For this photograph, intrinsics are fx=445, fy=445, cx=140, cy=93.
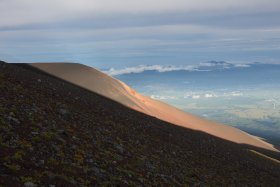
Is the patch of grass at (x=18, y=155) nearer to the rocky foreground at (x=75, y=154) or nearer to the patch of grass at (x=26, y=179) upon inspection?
the rocky foreground at (x=75, y=154)

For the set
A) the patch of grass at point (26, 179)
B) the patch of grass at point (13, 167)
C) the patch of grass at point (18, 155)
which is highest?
the patch of grass at point (18, 155)

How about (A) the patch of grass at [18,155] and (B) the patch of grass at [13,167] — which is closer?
(B) the patch of grass at [13,167]

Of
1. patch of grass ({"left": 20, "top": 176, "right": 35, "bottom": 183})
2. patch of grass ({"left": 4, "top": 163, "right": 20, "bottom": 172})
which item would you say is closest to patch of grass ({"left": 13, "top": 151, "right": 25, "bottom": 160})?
patch of grass ({"left": 4, "top": 163, "right": 20, "bottom": 172})

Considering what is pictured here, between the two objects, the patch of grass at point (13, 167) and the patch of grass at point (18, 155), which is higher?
the patch of grass at point (18, 155)

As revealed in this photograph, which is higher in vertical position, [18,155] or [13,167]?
[18,155]

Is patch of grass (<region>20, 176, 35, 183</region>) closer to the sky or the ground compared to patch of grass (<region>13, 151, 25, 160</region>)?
closer to the ground

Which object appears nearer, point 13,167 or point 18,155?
point 13,167

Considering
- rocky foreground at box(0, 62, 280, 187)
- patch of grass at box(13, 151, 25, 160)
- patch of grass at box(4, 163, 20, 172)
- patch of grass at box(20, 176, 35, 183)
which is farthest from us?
rocky foreground at box(0, 62, 280, 187)

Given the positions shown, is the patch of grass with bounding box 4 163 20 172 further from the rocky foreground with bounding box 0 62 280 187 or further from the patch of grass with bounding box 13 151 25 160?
the patch of grass with bounding box 13 151 25 160

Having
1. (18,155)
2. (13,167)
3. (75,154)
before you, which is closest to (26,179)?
(13,167)

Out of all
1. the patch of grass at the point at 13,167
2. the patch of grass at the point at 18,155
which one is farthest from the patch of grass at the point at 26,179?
the patch of grass at the point at 18,155

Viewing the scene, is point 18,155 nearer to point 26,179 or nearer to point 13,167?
point 13,167

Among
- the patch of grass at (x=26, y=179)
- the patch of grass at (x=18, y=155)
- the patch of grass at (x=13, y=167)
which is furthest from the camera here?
the patch of grass at (x=18, y=155)

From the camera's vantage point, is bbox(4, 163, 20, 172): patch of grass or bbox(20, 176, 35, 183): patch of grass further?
bbox(4, 163, 20, 172): patch of grass
